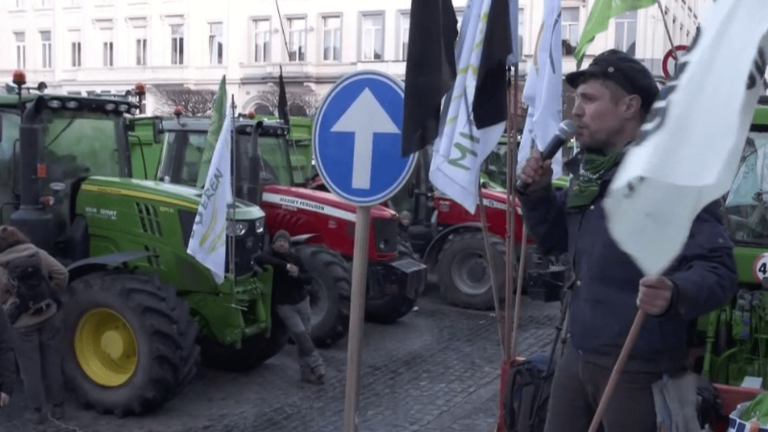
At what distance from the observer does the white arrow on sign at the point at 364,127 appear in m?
4.25

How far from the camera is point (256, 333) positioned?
7309 millimetres

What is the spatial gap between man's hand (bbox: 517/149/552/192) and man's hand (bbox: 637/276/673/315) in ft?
2.47

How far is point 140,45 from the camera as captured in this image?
134 ft

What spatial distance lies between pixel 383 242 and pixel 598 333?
6.51m

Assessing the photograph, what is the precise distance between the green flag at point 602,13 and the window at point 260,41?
3466 cm

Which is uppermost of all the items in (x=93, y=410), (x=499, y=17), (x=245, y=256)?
(x=499, y=17)

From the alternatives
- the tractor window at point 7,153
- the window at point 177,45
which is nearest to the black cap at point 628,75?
the tractor window at point 7,153

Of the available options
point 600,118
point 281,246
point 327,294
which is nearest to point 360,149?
point 600,118

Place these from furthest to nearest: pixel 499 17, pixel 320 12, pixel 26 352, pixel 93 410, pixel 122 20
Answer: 1. pixel 122 20
2. pixel 320 12
3. pixel 93 410
4. pixel 26 352
5. pixel 499 17

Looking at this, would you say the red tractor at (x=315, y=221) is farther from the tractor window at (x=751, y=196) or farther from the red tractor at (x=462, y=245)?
the tractor window at (x=751, y=196)

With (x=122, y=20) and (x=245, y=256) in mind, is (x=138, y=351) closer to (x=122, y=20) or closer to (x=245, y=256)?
(x=245, y=256)

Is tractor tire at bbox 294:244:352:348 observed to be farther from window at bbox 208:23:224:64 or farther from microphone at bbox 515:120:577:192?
window at bbox 208:23:224:64

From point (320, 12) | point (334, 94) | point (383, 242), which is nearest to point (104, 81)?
point (320, 12)

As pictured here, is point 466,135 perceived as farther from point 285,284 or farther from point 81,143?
point 81,143
